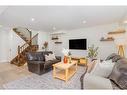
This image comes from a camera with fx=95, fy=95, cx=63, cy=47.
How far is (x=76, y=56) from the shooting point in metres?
5.72

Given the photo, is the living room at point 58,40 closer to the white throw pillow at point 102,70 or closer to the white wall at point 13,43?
the white wall at point 13,43

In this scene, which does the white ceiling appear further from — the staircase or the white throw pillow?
the staircase

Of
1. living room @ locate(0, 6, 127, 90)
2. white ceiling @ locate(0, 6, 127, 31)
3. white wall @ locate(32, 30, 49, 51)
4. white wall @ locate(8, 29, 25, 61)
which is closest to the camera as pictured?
white ceiling @ locate(0, 6, 127, 31)

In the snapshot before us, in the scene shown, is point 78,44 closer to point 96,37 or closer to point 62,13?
point 96,37

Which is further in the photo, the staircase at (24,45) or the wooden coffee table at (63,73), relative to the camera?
the staircase at (24,45)

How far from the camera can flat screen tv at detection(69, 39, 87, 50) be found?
5331mm

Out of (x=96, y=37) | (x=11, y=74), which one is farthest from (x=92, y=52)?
(x=11, y=74)

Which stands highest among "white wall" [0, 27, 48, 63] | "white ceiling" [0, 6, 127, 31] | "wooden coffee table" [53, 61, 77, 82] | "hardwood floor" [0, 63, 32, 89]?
"white ceiling" [0, 6, 127, 31]

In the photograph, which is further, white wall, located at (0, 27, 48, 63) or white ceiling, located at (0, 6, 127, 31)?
white wall, located at (0, 27, 48, 63)

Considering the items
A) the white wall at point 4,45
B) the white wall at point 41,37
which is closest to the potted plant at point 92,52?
the white wall at point 41,37

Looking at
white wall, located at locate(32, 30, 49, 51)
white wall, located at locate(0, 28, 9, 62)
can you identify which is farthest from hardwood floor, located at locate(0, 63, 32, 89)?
white wall, located at locate(32, 30, 49, 51)

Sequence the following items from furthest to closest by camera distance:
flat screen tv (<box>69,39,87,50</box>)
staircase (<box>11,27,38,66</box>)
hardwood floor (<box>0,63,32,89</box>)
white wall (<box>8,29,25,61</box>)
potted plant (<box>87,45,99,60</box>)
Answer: white wall (<box>8,29,25,61</box>)
staircase (<box>11,27,38,66</box>)
flat screen tv (<box>69,39,87,50</box>)
potted plant (<box>87,45,99,60</box>)
hardwood floor (<box>0,63,32,89</box>)

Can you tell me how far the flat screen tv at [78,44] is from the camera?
5331 millimetres
